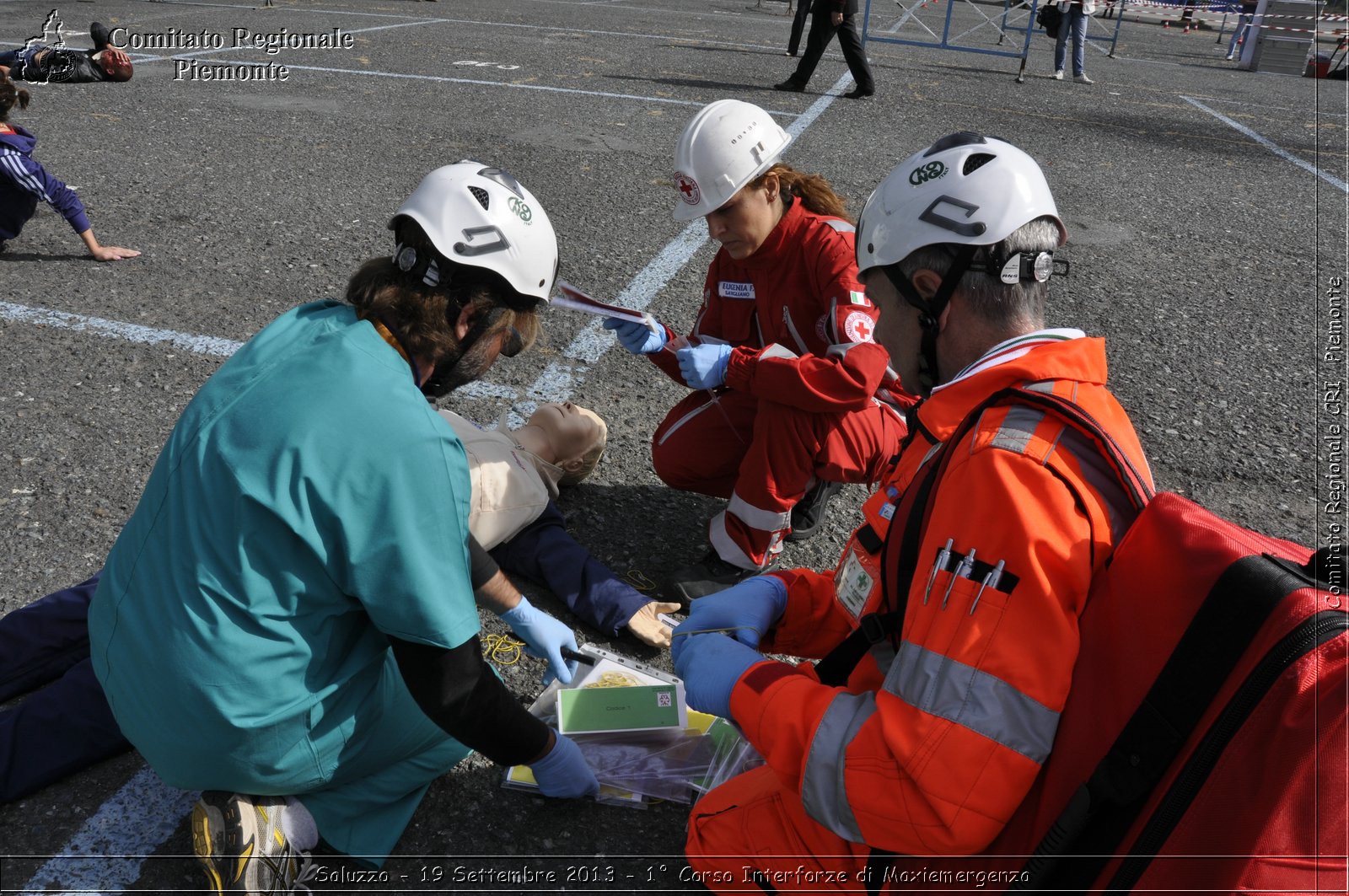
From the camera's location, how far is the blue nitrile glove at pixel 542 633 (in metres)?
2.47

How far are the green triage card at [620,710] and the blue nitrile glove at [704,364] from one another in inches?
44.3

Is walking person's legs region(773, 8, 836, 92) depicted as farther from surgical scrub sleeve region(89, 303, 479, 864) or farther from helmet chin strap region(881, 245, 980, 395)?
surgical scrub sleeve region(89, 303, 479, 864)

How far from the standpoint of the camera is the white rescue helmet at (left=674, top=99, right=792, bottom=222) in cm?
320

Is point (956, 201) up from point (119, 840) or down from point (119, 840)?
up

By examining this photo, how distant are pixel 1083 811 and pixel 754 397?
225 cm

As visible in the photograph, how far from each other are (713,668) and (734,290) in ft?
6.27

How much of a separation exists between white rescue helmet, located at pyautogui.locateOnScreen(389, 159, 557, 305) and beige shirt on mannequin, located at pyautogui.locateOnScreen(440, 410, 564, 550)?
1.05m

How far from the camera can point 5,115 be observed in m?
5.27

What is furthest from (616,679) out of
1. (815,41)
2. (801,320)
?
(815,41)

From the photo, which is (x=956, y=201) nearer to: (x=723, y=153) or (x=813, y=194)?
(x=723, y=153)

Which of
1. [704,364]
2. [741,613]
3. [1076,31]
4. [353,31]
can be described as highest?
[1076,31]

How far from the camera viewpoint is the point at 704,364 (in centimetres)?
331

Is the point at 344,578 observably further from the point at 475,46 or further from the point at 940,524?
the point at 475,46

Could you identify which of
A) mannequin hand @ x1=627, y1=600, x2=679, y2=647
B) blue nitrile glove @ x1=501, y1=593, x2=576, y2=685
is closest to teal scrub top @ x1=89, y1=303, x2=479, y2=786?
blue nitrile glove @ x1=501, y1=593, x2=576, y2=685
